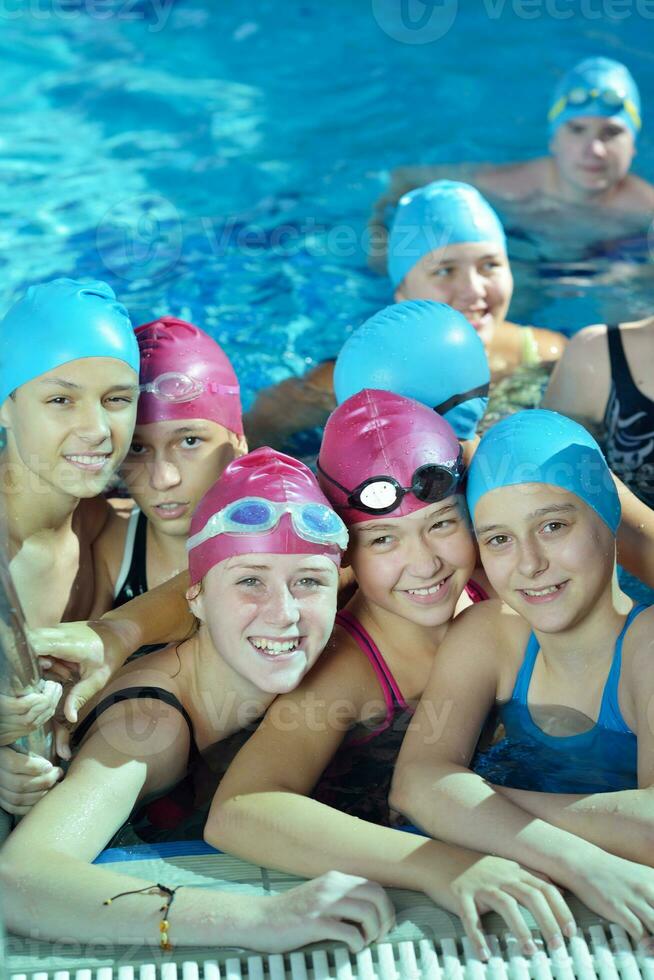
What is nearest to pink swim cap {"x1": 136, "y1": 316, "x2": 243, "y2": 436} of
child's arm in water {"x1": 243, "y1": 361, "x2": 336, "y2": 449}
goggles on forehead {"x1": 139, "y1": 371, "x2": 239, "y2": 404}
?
goggles on forehead {"x1": 139, "y1": 371, "x2": 239, "y2": 404}

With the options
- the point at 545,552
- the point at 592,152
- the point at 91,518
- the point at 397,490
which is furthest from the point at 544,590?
the point at 592,152

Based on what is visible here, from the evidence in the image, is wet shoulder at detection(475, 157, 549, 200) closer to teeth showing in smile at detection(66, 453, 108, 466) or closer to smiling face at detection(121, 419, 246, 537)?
smiling face at detection(121, 419, 246, 537)

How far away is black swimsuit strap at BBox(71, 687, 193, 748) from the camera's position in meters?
3.34

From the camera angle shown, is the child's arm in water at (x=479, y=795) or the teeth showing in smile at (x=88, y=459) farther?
the teeth showing in smile at (x=88, y=459)

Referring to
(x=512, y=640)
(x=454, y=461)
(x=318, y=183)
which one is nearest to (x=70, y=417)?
(x=454, y=461)

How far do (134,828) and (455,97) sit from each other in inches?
299

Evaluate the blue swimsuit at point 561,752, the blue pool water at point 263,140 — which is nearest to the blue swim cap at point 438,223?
the blue pool water at point 263,140

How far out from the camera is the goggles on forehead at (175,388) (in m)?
4.06

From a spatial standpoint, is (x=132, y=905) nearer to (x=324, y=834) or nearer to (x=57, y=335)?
(x=324, y=834)

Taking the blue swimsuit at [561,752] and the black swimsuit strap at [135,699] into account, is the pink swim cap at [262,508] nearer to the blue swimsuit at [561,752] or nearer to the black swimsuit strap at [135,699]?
the black swimsuit strap at [135,699]

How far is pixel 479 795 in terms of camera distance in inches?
118

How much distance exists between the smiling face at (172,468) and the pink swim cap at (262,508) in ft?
1.73

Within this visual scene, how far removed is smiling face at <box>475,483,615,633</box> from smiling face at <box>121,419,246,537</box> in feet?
3.74

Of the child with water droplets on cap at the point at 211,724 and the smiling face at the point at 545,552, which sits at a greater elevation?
the smiling face at the point at 545,552
